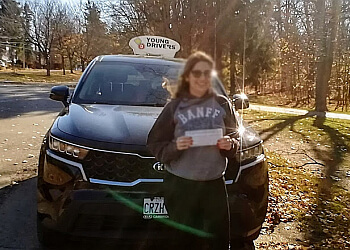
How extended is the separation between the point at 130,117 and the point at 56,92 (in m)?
1.43

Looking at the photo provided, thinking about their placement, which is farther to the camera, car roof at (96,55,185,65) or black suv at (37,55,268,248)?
car roof at (96,55,185,65)

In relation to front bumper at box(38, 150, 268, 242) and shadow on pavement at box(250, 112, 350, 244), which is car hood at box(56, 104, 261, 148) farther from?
shadow on pavement at box(250, 112, 350, 244)

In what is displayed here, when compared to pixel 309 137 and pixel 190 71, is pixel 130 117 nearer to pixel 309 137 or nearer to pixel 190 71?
pixel 190 71

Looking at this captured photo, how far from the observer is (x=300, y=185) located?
6.07 metres

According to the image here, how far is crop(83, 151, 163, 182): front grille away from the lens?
3.14 m

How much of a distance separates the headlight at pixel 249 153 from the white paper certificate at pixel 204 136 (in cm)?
85

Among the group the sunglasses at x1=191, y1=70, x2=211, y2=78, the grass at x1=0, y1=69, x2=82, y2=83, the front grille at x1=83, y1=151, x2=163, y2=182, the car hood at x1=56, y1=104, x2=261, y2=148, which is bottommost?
the grass at x1=0, y1=69, x2=82, y2=83

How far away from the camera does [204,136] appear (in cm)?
255

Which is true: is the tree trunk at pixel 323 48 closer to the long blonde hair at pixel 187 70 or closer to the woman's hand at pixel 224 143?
the long blonde hair at pixel 187 70

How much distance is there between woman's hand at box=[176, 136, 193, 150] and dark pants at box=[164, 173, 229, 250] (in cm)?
28

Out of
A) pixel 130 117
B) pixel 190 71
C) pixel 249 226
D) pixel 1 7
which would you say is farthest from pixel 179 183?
pixel 1 7

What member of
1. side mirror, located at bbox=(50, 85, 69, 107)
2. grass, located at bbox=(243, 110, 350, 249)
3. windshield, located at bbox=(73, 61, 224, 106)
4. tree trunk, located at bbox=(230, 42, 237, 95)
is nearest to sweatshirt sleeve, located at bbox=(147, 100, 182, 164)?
windshield, located at bbox=(73, 61, 224, 106)

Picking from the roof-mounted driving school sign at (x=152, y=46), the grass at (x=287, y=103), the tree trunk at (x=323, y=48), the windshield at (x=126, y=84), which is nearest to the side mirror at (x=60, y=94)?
the windshield at (x=126, y=84)

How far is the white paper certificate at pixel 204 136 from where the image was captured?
2539 mm
